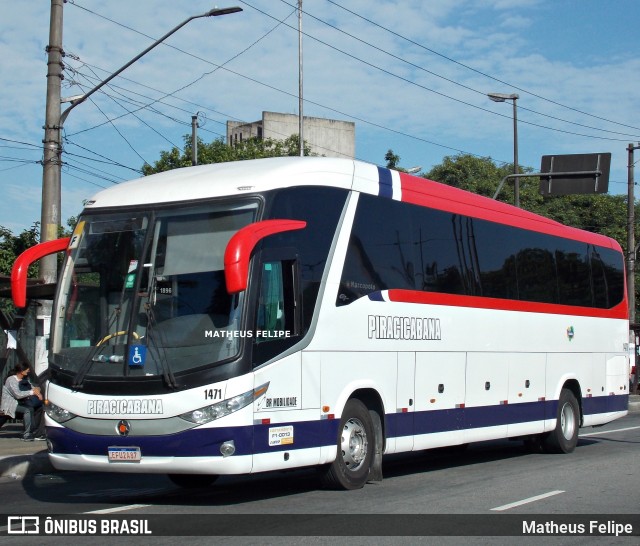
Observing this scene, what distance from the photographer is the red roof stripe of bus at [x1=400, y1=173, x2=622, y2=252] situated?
13.4m

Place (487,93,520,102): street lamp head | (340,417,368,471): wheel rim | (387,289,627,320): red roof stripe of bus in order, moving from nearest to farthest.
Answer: (340,417,368,471): wheel rim < (387,289,627,320): red roof stripe of bus < (487,93,520,102): street lamp head

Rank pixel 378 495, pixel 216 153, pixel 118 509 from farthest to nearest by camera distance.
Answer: pixel 216 153
pixel 378 495
pixel 118 509

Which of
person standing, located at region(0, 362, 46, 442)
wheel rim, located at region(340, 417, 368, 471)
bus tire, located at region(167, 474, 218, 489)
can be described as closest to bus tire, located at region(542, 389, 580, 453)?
wheel rim, located at region(340, 417, 368, 471)

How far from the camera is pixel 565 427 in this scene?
17.2 m

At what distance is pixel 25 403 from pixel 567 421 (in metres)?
9.58

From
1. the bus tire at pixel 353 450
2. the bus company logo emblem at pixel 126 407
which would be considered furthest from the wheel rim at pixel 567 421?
the bus company logo emblem at pixel 126 407

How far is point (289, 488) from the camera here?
11984 mm

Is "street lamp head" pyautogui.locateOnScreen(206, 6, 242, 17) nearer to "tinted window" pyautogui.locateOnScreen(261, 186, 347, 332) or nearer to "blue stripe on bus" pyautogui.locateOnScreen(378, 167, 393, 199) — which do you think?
"blue stripe on bus" pyautogui.locateOnScreen(378, 167, 393, 199)

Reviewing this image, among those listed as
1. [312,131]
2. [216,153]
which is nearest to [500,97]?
[216,153]

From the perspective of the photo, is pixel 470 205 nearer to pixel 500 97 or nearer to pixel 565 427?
pixel 565 427

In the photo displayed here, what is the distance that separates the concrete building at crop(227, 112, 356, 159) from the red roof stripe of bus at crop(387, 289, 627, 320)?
53.9 m

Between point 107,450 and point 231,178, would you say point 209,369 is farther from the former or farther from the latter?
point 231,178

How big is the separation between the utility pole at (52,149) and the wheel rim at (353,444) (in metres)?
7.56

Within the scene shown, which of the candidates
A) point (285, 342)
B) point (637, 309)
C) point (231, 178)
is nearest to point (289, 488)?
point (285, 342)
